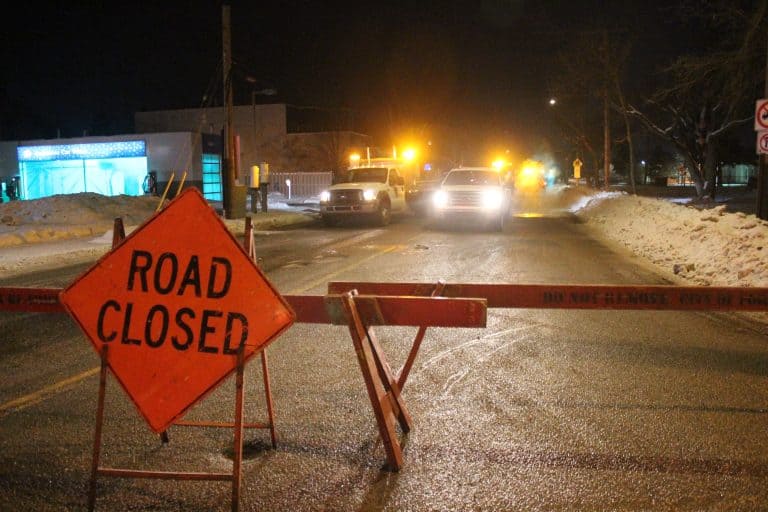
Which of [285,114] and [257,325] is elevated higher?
[285,114]

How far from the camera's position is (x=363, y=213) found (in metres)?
24.9

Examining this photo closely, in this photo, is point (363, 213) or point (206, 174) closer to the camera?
point (363, 213)

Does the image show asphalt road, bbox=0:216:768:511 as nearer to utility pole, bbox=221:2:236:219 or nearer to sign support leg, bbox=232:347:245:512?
sign support leg, bbox=232:347:245:512

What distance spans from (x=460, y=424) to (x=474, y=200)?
57.7 feet

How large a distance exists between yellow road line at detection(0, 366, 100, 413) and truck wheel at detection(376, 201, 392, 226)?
18846 millimetres

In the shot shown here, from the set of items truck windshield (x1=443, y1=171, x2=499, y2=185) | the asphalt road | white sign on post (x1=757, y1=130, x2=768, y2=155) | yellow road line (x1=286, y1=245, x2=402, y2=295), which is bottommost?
the asphalt road

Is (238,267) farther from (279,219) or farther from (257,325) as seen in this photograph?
(279,219)

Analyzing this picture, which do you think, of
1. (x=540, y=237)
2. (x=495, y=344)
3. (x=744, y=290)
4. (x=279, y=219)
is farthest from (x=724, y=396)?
(x=279, y=219)

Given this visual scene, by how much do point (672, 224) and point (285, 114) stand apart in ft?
140

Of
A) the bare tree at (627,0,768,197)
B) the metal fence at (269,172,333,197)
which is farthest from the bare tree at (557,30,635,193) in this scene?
Result: the metal fence at (269,172,333,197)

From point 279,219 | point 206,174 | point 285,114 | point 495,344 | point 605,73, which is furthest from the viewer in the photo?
point 285,114

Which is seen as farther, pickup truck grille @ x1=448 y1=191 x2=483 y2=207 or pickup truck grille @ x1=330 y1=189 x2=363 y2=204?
pickup truck grille @ x1=330 y1=189 x2=363 y2=204

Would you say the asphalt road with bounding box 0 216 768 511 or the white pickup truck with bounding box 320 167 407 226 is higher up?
the white pickup truck with bounding box 320 167 407 226

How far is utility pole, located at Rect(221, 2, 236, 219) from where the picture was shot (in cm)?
2359
